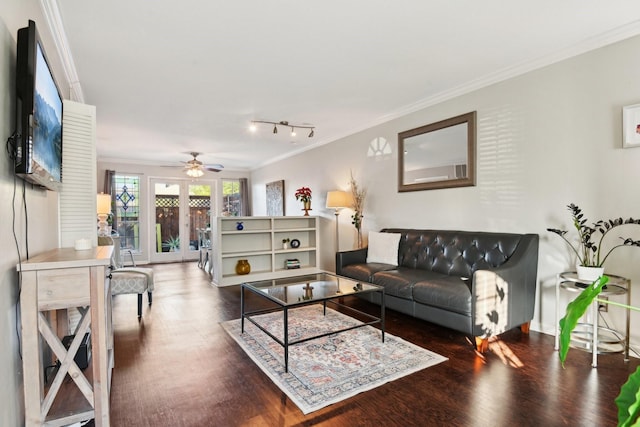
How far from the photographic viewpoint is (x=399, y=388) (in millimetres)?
2148

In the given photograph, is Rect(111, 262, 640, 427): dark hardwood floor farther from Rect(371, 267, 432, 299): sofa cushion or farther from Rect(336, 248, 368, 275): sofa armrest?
Rect(336, 248, 368, 275): sofa armrest

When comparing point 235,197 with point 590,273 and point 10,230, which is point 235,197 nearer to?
point 10,230

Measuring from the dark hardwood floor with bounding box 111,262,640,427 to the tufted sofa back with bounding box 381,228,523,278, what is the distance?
0.69 m

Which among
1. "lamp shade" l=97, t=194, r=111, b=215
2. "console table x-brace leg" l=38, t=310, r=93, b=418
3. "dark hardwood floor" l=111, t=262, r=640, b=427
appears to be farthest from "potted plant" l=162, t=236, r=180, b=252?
"console table x-brace leg" l=38, t=310, r=93, b=418

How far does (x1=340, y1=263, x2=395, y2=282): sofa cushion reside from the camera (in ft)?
12.4

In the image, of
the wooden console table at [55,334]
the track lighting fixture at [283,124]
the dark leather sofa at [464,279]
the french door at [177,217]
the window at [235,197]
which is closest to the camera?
the wooden console table at [55,334]

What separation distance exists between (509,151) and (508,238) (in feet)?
2.90

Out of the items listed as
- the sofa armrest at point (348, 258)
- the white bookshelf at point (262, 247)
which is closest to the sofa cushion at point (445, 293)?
the sofa armrest at point (348, 258)

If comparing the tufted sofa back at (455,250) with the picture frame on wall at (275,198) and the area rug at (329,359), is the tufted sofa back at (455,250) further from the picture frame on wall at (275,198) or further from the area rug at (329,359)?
the picture frame on wall at (275,198)

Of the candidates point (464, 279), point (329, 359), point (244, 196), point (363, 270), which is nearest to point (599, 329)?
point (464, 279)

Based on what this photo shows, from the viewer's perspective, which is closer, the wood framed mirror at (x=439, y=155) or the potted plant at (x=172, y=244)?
the wood framed mirror at (x=439, y=155)

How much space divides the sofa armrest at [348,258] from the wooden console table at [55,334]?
2878mm

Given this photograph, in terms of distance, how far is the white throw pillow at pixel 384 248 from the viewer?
13.6ft

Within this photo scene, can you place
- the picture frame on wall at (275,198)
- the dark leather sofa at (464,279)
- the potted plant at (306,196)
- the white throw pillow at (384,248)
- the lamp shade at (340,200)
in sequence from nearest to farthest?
the dark leather sofa at (464,279) → the white throw pillow at (384,248) → the lamp shade at (340,200) → the potted plant at (306,196) → the picture frame on wall at (275,198)
